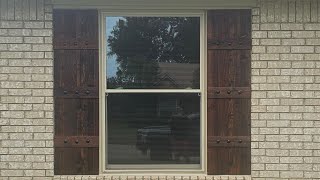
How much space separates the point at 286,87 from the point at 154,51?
5.53 feet

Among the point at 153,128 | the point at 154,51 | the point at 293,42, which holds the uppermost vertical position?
the point at 293,42

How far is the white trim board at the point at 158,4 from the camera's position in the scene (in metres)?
6.61

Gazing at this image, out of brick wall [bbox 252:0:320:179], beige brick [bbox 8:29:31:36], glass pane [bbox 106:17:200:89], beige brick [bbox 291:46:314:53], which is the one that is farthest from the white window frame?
beige brick [bbox 291:46:314:53]

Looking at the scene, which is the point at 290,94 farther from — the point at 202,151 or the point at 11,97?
the point at 11,97

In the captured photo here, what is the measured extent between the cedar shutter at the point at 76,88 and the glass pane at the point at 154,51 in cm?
25

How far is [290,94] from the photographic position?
664cm

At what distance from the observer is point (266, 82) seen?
664 centimetres

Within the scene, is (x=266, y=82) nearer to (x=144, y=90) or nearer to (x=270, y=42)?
(x=270, y=42)

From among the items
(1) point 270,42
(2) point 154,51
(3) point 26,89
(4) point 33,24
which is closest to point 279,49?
(1) point 270,42

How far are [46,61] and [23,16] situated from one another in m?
0.62

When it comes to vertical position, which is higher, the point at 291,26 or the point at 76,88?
the point at 291,26

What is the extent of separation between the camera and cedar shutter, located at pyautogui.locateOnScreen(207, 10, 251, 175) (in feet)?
21.9

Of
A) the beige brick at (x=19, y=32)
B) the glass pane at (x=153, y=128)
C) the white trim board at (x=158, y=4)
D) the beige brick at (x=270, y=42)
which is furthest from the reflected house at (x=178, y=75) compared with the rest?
the beige brick at (x=19, y=32)

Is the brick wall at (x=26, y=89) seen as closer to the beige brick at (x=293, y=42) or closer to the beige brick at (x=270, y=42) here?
the beige brick at (x=270, y=42)
